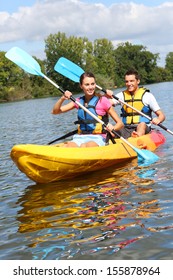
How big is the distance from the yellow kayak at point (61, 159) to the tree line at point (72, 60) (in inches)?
1772

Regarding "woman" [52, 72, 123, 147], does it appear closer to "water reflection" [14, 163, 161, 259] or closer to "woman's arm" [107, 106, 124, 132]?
"woman's arm" [107, 106, 124, 132]

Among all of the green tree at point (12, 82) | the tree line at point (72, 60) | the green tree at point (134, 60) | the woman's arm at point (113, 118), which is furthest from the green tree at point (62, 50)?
the woman's arm at point (113, 118)

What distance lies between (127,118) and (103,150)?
6.68 ft

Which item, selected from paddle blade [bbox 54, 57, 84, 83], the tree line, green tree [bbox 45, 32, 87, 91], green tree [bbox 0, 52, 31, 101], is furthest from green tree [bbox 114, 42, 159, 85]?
paddle blade [bbox 54, 57, 84, 83]

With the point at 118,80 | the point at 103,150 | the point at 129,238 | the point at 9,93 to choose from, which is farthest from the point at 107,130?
the point at 118,80

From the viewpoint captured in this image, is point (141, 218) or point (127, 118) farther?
point (127, 118)

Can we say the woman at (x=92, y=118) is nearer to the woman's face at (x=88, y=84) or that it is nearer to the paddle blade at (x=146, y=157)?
the woman's face at (x=88, y=84)

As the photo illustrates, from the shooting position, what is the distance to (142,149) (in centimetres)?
677

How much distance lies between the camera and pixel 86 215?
416 cm

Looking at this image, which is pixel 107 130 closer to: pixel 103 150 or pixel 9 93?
pixel 103 150

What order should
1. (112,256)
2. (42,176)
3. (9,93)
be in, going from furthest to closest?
(9,93) < (42,176) < (112,256)

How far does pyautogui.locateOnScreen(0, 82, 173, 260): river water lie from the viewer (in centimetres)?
336

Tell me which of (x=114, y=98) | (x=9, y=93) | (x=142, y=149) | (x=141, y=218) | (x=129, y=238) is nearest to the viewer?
(x=129, y=238)

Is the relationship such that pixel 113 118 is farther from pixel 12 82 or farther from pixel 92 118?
pixel 12 82
